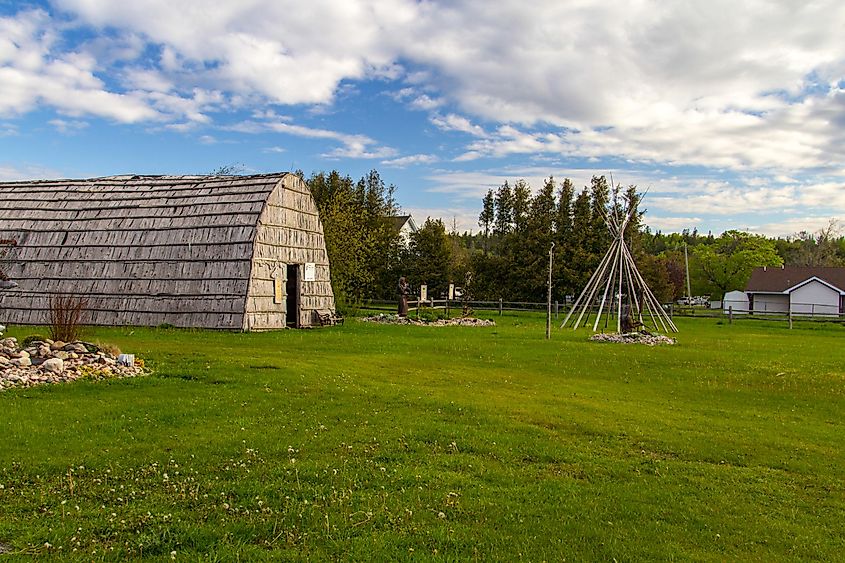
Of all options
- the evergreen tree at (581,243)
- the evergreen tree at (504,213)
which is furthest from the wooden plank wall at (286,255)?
the evergreen tree at (504,213)

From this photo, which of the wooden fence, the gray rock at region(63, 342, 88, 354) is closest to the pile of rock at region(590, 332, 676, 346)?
the wooden fence

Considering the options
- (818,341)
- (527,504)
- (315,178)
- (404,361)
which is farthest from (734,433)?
(315,178)

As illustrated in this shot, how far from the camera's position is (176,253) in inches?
1013

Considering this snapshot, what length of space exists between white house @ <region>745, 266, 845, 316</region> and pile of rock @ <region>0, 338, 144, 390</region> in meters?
54.6

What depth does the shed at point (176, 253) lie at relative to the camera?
24.8 metres

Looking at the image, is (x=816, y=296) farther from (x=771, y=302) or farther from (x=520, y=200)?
(x=520, y=200)

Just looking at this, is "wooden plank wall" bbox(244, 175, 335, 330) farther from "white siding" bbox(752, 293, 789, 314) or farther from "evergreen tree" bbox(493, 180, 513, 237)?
"white siding" bbox(752, 293, 789, 314)

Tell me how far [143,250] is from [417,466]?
863 inches

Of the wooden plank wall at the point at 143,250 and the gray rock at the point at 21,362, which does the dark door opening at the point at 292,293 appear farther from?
the gray rock at the point at 21,362

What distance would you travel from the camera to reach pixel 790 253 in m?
95.5

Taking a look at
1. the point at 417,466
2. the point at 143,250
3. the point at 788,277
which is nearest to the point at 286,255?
the point at 143,250

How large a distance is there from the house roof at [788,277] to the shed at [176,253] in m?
46.7

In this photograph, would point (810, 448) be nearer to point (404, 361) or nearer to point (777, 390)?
point (777, 390)

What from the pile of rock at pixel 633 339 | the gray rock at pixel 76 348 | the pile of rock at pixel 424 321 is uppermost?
the gray rock at pixel 76 348
